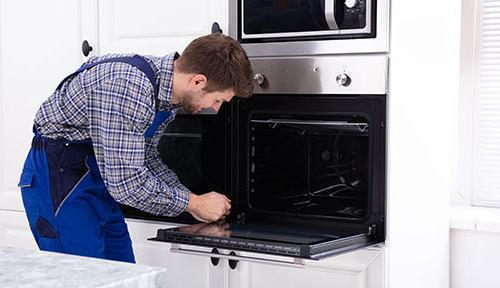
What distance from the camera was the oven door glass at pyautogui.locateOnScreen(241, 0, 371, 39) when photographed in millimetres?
1913

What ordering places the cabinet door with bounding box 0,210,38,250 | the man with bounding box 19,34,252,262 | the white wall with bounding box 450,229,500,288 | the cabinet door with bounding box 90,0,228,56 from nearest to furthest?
the man with bounding box 19,34,252,262 < the cabinet door with bounding box 90,0,228,56 < the white wall with bounding box 450,229,500,288 < the cabinet door with bounding box 0,210,38,250

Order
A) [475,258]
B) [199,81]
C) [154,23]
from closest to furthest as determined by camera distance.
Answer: [199,81]
[154,23]
[475,258]

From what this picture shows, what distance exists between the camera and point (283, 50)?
2.04m

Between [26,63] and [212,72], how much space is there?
3.17 ft

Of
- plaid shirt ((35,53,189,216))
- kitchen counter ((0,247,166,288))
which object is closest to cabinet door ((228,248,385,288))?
plaid shirt ((35,53,189,216))

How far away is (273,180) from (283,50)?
0.39 metres

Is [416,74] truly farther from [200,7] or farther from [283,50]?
[200,7]

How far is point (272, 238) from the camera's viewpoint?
1.79 m

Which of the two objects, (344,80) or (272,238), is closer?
(272,238)

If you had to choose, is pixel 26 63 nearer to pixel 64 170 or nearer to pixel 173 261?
pixel 64 170

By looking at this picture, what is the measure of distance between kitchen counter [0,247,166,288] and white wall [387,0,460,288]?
3.85 ft

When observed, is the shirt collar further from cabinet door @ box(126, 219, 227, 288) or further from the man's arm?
cabinet door @ box(126, 219, 227, 288)

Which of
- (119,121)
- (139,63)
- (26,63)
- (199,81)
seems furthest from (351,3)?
(26,63)

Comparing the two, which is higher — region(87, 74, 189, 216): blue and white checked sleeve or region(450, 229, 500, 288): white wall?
region(87, 74, 189, 216): blue and white checked sleeve
